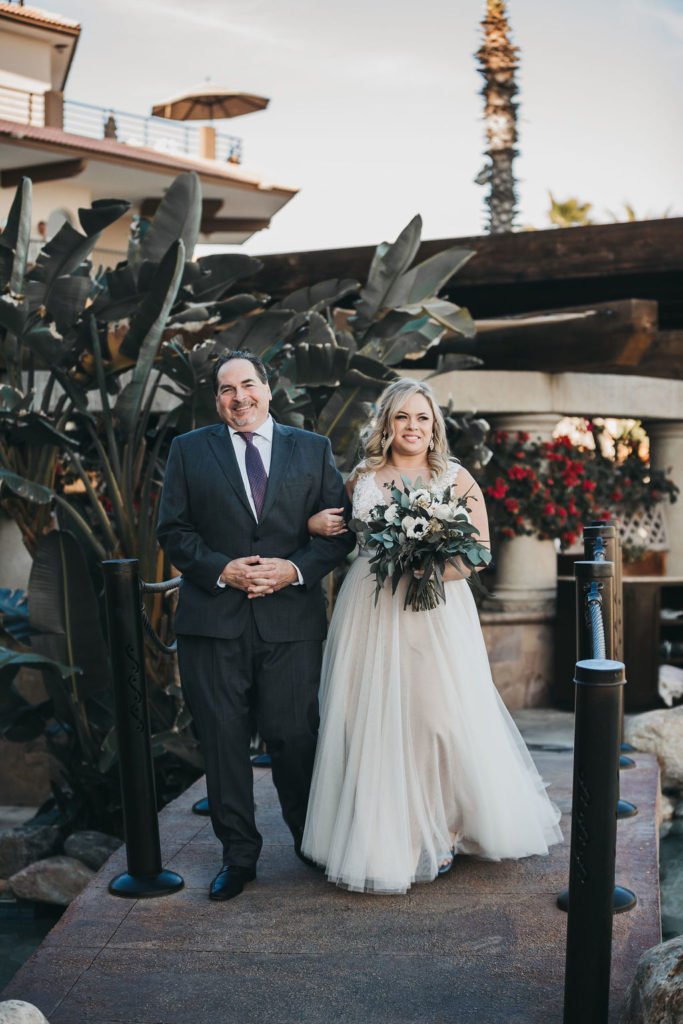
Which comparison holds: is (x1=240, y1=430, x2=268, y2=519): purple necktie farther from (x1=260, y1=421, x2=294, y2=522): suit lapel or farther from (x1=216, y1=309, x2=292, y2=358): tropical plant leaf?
(x1=216, y1=309, x2=292, y2=358): tropical plant leaf

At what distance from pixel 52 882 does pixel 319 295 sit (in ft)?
12.6

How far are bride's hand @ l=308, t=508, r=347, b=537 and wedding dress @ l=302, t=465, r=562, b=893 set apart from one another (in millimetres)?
119

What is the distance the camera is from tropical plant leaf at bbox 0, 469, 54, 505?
5.76 m

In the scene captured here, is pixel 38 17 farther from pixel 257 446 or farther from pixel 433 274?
pixel 257 446

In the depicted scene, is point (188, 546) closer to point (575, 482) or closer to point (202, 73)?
point (575, 482)

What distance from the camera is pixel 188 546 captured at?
407 cm

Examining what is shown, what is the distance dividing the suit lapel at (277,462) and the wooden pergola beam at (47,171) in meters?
16.3

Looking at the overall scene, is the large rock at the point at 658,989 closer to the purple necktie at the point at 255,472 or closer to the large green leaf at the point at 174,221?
the purple necktie at the point at 255,472

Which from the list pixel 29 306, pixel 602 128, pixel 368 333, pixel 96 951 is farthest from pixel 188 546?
pixel 602 128

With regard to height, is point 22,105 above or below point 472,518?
above

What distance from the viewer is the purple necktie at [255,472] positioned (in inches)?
163

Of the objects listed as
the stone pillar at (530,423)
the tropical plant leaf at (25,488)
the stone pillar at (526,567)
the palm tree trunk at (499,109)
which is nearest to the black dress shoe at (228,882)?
the tropical plant leaf at (25,488)

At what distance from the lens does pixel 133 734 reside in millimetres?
4184

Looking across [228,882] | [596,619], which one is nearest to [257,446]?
[596,619]
